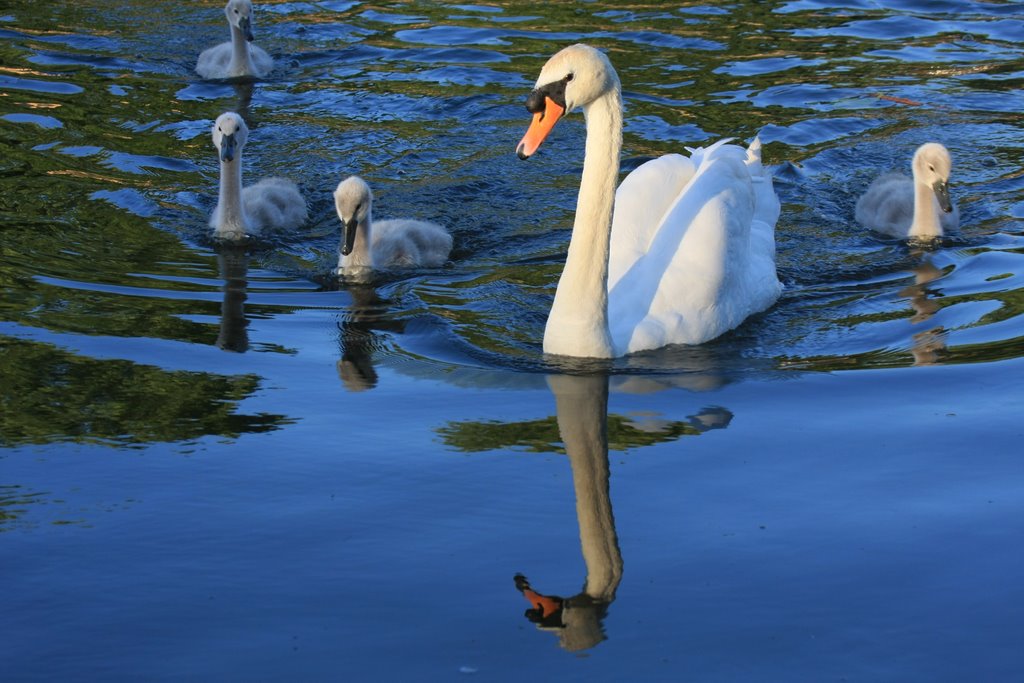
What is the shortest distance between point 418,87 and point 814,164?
3.78 m

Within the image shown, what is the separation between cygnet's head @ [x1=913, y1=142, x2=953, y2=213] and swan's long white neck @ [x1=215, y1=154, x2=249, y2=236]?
4.50m

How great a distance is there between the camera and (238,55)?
13906 mm

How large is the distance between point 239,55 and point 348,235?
5.32 metres

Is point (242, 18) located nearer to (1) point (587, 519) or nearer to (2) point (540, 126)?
(2) point (540, 126)

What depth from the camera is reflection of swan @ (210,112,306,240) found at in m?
9.99

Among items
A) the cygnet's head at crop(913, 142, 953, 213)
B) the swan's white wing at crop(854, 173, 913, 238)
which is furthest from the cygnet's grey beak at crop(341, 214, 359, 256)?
the cygnet's head at crop(913, 142, 953, 213)

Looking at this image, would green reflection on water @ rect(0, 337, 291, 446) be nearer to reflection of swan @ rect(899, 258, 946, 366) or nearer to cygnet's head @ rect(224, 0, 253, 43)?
reflection of swan @ rect(899, 258, 946, 366)

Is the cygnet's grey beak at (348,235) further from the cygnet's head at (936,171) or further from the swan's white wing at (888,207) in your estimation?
the cygnet's head at (936,171)

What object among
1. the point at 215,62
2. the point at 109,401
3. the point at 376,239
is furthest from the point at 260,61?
the point at 109,401

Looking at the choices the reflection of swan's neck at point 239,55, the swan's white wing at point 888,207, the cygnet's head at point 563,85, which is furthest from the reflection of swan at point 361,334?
the reflection of swan's neck at point 239,55

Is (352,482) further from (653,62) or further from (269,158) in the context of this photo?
(653,62)

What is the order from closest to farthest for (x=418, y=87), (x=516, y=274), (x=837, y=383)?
(x=837, y=383) → (x=516, y=274) → (x=418, y=87)

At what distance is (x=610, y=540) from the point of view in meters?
5.25

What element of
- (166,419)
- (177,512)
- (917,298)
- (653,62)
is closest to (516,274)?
(917,298)
